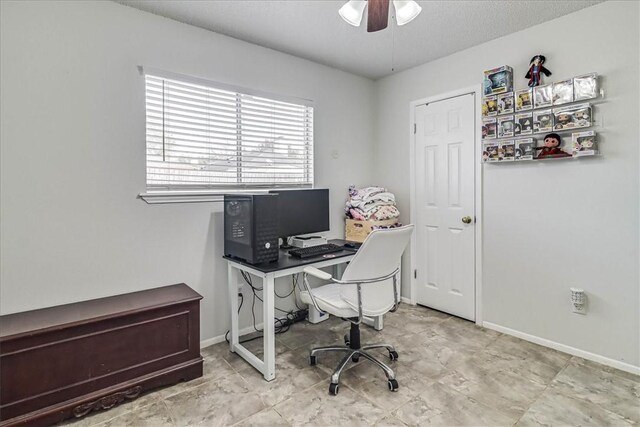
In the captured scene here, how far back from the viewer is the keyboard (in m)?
2.53

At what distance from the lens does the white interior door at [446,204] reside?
3102mm

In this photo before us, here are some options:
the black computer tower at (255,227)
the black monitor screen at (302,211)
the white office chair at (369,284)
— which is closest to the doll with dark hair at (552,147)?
the white office chair at (369,284)

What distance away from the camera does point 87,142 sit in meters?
2.15

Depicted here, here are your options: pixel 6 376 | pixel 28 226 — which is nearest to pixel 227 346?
pixel 6 376

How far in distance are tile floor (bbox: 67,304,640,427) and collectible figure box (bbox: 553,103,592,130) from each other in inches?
66.4

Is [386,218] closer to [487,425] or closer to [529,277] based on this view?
[529,277]

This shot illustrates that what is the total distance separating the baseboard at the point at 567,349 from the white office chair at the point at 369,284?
4.14 feet

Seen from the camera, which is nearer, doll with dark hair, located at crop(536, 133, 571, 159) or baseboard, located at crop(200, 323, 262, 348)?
doll with dark hair, located at crop(536, 133, 571, 159)

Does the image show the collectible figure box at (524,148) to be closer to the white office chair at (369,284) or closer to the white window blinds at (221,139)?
the white office chair at (369,284)

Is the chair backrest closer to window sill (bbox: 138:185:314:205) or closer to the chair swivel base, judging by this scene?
the chair swivel base

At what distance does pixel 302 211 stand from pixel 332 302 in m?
0.99

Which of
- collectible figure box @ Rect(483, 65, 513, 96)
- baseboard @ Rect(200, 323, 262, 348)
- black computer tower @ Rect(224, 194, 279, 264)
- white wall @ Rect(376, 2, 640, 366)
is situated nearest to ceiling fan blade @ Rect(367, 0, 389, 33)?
black computer tower @ Rect(224, 194, 279, 264)

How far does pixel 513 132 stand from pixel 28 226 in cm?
346

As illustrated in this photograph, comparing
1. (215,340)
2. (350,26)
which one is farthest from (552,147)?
(215,340)
